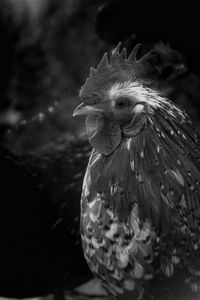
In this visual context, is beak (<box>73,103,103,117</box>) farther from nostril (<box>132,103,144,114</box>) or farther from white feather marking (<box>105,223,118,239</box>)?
white feather marking (<box>105,223,118,239</box>)

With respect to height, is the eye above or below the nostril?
above

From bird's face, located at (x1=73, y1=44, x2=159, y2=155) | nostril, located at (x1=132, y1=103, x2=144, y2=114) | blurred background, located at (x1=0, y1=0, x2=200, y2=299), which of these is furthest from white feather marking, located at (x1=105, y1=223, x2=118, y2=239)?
blurred background, located at (x1=0, y1=0, x2=200, y2=299)

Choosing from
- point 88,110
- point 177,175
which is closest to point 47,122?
point 88,110

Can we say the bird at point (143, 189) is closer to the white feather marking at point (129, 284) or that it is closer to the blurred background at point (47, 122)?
the white feather marking at point (129, 284)

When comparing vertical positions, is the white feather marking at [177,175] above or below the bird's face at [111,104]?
below

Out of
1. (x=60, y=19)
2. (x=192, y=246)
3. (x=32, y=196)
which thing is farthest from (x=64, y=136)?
(x=192, y=246)

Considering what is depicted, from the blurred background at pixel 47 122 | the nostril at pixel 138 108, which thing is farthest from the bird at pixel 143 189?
the blurred background at pixel 47 122

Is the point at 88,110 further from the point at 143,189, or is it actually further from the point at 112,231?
the point at 112,231

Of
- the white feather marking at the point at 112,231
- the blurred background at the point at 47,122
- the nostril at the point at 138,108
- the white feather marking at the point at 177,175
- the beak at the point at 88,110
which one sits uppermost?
the blurred background at the point at 47,122

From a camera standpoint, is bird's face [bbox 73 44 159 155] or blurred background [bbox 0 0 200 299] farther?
blurred background [bbox 0 0 200 299]
